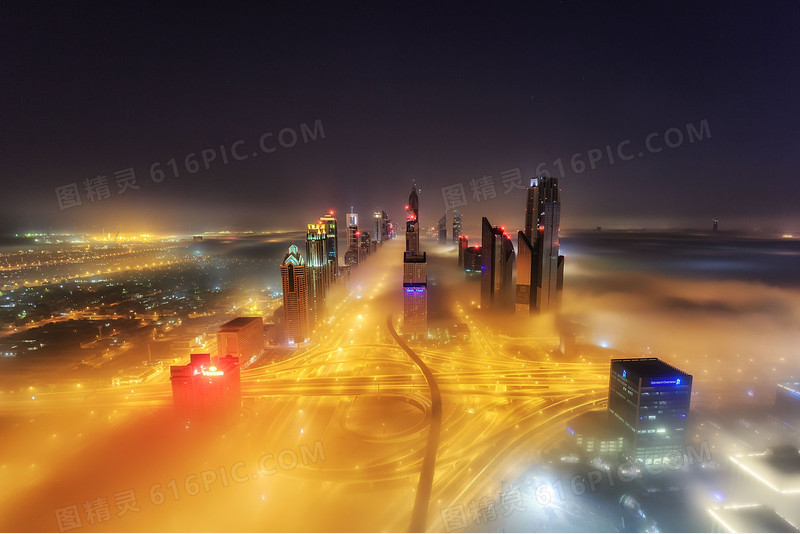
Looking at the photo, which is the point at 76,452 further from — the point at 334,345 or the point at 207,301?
the point at 207,301

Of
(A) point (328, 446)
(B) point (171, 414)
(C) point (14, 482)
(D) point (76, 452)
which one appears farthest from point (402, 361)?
(C) point (14, 482)

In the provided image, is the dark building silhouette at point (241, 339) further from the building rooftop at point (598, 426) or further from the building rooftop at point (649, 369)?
the building rooftop at point (649, 369)

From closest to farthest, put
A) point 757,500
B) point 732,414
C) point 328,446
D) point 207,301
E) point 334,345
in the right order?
point 757,500
point 328,446
point 732,414
point 334,345
point 207,301

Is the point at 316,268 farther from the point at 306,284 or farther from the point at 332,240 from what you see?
the point at 332,240

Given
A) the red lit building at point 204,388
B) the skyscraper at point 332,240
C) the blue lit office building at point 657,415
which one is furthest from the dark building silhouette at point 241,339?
the blue lit office building at point 657,415

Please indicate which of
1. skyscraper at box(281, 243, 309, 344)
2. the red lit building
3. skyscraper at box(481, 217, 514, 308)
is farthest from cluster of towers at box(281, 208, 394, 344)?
skyscraper at box(481, 217, 514, 308)
